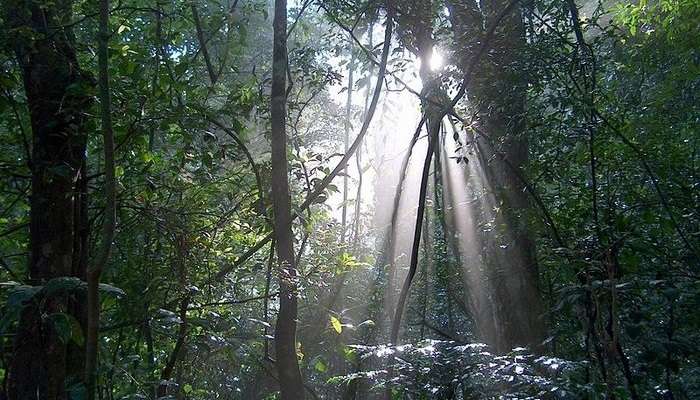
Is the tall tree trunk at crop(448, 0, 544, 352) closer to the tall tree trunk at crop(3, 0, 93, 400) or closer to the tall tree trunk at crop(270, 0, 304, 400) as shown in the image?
the tall tree trunk at crop(270, 0, 304, 400)

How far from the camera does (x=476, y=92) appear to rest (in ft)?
11.9

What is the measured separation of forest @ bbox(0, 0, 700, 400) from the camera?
6.37ft

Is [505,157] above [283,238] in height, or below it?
above

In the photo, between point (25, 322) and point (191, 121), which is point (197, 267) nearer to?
point (191, 121)

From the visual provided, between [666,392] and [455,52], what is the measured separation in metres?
2.14

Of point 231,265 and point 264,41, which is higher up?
point 264,41

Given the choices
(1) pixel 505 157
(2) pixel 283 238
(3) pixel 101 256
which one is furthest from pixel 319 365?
(1) pixel 505 157

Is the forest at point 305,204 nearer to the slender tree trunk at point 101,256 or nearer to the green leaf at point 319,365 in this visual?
the slender tree trunk at point 101,256

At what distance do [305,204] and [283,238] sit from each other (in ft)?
1.04

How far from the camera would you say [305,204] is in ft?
8.63

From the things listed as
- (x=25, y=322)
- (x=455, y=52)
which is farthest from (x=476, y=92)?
(x=25, y=322)

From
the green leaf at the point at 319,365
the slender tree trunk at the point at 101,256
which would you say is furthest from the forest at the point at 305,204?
the green leaf at the point at 319,365

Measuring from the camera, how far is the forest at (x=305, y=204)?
194cm

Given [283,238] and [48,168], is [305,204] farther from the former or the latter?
[48,168]
